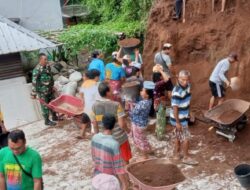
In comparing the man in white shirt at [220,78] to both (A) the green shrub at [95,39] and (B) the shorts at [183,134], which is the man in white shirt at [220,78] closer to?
(B) the shorts at [183,134]

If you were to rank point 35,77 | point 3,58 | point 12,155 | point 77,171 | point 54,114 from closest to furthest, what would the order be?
point 12,155
point 77,171
point 35,77
point 54,114
point 3,58

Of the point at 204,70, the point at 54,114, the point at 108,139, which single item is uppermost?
the point at 108,139

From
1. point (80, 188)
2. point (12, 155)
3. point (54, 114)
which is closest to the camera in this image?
point (12, 155)

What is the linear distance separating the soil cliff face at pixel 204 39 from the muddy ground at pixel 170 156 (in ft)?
5.22

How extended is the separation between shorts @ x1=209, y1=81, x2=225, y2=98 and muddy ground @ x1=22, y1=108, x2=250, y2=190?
81cm

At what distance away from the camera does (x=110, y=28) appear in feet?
62.9

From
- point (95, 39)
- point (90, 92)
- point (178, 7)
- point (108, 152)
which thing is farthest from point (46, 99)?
point (95, 39)

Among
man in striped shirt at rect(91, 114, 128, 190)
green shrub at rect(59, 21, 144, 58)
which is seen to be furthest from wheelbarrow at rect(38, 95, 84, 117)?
green shrub at rect(59, 21, 144, 58)

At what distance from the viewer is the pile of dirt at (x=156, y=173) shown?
600cm

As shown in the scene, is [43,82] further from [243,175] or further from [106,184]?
[106,184]

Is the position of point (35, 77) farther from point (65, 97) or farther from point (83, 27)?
point (83, 27)

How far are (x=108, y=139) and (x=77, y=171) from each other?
10.4ft

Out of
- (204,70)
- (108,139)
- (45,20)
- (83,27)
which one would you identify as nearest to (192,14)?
(204,70)

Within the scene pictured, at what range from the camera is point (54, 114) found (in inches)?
446
